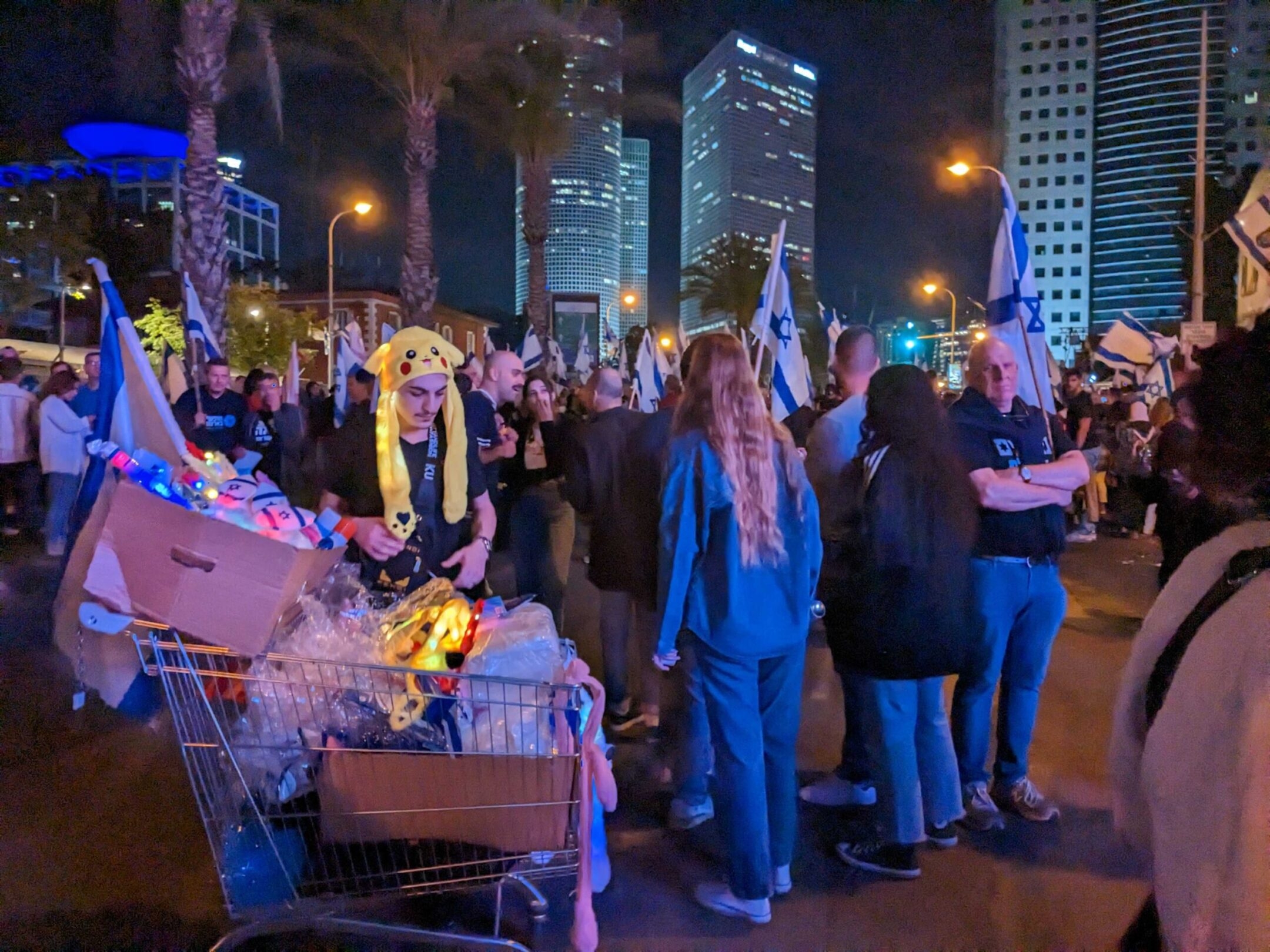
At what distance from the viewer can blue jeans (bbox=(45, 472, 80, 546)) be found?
10.0 m

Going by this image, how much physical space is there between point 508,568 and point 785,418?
4.41 m

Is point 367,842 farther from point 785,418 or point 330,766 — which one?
point 785,418

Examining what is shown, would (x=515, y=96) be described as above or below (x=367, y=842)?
above

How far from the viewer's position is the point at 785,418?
24.3 ft

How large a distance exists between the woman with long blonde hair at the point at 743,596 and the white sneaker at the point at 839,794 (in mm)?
958

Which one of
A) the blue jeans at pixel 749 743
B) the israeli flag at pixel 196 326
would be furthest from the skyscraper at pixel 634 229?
the blue jeans at pixel 749 743

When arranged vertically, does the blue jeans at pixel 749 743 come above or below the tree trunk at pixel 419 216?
below

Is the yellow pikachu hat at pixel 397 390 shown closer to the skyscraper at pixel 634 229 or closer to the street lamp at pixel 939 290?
the street lamp at pixel 939 290

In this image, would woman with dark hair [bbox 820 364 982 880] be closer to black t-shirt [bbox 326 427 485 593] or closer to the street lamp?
black t-shirt [bbox 326 427 485 593]

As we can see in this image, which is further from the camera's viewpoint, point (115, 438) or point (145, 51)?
point (145, 51)

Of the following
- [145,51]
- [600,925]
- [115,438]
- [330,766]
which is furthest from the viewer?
[145,51]

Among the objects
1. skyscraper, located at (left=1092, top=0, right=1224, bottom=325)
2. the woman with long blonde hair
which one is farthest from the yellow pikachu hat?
skyscraper, located at (left=1092, top=0, right=1224, bottom=325)

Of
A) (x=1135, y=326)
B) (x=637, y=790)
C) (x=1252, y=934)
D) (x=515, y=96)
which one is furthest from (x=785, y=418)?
(x=515, y=96)

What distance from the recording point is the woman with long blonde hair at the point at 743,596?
11.1 ft
